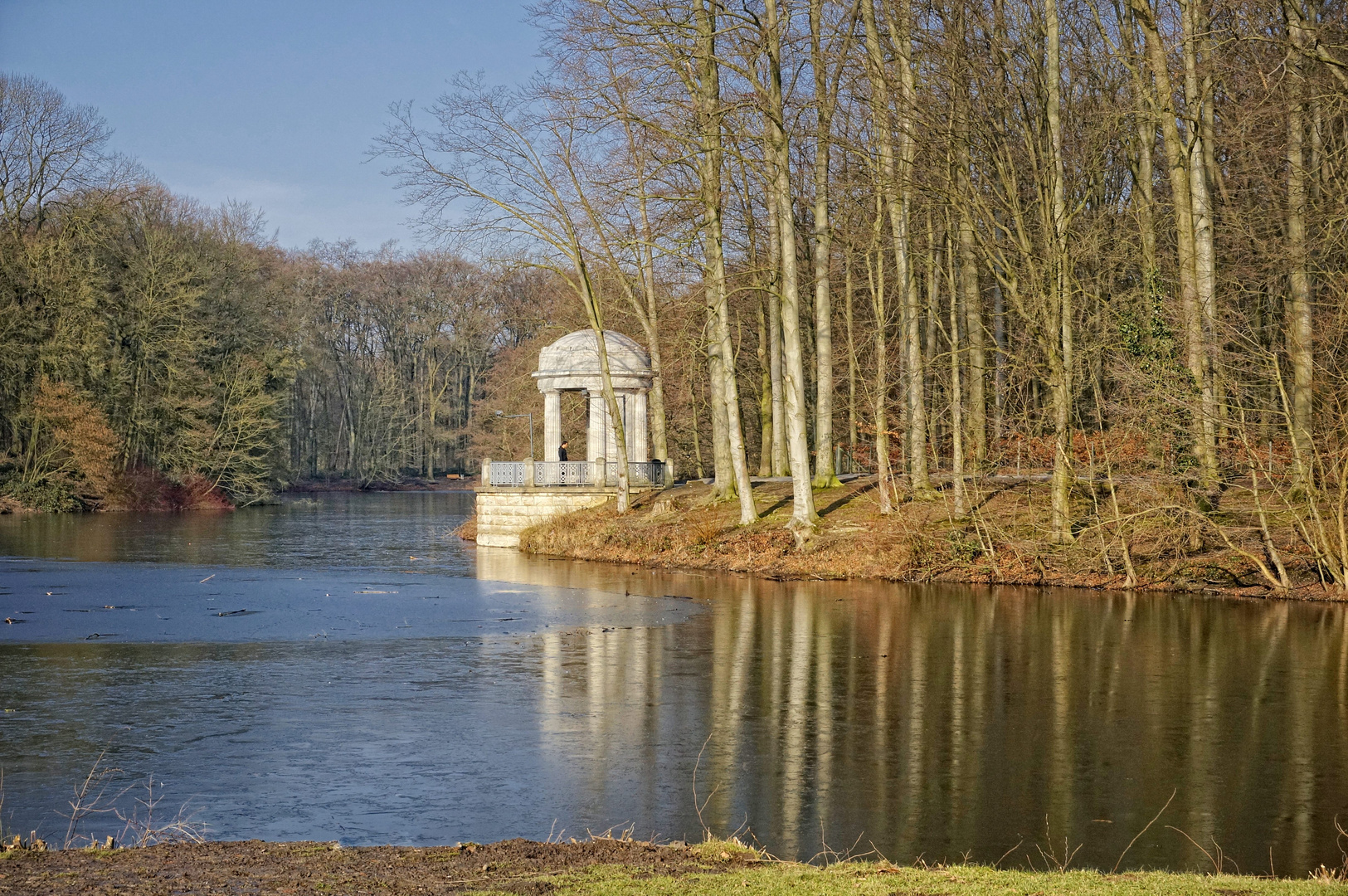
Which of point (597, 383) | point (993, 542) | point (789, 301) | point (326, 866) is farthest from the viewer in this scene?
point (597, 383)

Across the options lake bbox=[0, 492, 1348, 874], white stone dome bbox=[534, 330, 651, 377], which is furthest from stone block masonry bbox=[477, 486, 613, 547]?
lake bbox=[0, 492, 1348, 874]

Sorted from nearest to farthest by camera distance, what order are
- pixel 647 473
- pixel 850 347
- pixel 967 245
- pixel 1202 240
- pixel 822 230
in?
1. pixel 1202 240
2. pixel 967 245
3. pixel 822 230
4. pixel 850 347
5. pixel 647 473

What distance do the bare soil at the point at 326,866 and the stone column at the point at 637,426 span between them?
32.3m

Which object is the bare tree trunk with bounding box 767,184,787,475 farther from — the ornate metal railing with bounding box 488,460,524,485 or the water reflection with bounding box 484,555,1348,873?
the water reflection with bounding box 484,555,1348,873

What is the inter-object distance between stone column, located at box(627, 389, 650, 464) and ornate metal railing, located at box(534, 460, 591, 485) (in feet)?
9.96

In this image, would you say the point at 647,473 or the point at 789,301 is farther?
the point at 647,473

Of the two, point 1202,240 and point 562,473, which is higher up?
point 1202,240

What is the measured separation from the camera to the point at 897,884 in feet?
21.4

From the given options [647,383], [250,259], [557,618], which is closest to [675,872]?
[557,618]

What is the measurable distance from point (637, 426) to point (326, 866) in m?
33.5

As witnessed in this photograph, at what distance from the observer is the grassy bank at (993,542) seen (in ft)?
75.0

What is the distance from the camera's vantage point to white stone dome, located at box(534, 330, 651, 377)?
128 feet

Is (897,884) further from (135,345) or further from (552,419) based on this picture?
(135,345)

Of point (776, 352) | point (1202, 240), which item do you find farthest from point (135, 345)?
point (1202, 240)
